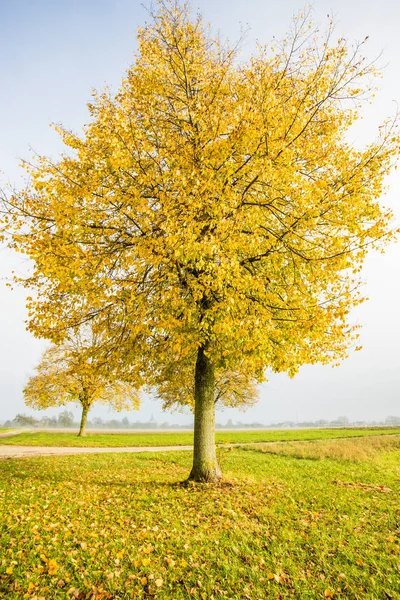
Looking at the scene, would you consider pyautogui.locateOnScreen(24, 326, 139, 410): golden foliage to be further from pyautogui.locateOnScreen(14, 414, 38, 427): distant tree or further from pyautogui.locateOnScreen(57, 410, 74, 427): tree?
pyautogui.locateOnScreen(57, 410, 74, 427): tree

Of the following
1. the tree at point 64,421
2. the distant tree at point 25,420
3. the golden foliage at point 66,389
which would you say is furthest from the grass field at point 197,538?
the tree at point 64,421

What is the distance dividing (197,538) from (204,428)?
13.7 feet

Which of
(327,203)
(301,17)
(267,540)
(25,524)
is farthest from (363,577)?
(301,17)

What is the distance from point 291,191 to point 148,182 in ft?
11.7

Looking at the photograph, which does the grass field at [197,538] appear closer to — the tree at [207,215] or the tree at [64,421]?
the tree at [207,215]

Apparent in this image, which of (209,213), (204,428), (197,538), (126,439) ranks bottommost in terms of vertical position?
(197,538)

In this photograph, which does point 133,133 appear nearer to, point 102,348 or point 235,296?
point 235,296

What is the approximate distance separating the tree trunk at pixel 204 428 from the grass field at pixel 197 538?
0.47 metres

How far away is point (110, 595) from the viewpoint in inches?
187

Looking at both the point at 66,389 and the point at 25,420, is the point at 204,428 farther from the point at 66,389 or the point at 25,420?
the point at 25,420

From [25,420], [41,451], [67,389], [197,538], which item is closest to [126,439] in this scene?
[67,389]

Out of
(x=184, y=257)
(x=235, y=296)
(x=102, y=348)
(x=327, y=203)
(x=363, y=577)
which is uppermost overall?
(x=327, y=203)

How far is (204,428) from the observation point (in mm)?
10727

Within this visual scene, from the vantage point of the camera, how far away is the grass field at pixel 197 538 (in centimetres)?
501
